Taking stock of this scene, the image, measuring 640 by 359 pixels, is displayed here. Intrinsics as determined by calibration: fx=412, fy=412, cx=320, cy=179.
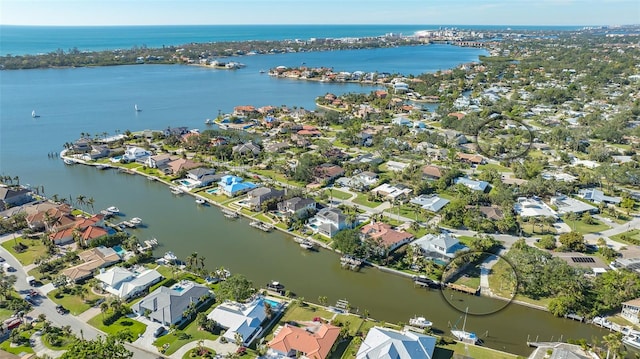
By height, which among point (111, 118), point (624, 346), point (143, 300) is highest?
point (111, 118)

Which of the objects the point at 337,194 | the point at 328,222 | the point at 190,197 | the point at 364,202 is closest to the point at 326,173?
the point at 337,194

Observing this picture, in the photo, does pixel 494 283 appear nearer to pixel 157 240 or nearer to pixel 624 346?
pixel 624 346

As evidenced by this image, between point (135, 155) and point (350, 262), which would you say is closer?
point (350, 262)

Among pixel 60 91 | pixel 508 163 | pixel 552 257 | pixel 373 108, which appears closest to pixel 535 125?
pixel 508 163

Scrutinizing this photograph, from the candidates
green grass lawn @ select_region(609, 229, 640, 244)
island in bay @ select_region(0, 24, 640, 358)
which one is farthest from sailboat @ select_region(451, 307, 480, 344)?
green grass lawn @ select_region(609, 229, 640, 244)

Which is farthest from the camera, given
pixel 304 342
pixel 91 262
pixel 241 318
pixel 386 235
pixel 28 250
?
pixel 386 235

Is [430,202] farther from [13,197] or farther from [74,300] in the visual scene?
[13,197]

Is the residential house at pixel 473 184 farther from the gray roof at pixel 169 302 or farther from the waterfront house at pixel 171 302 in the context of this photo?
the gray roof at pixel 169 302
